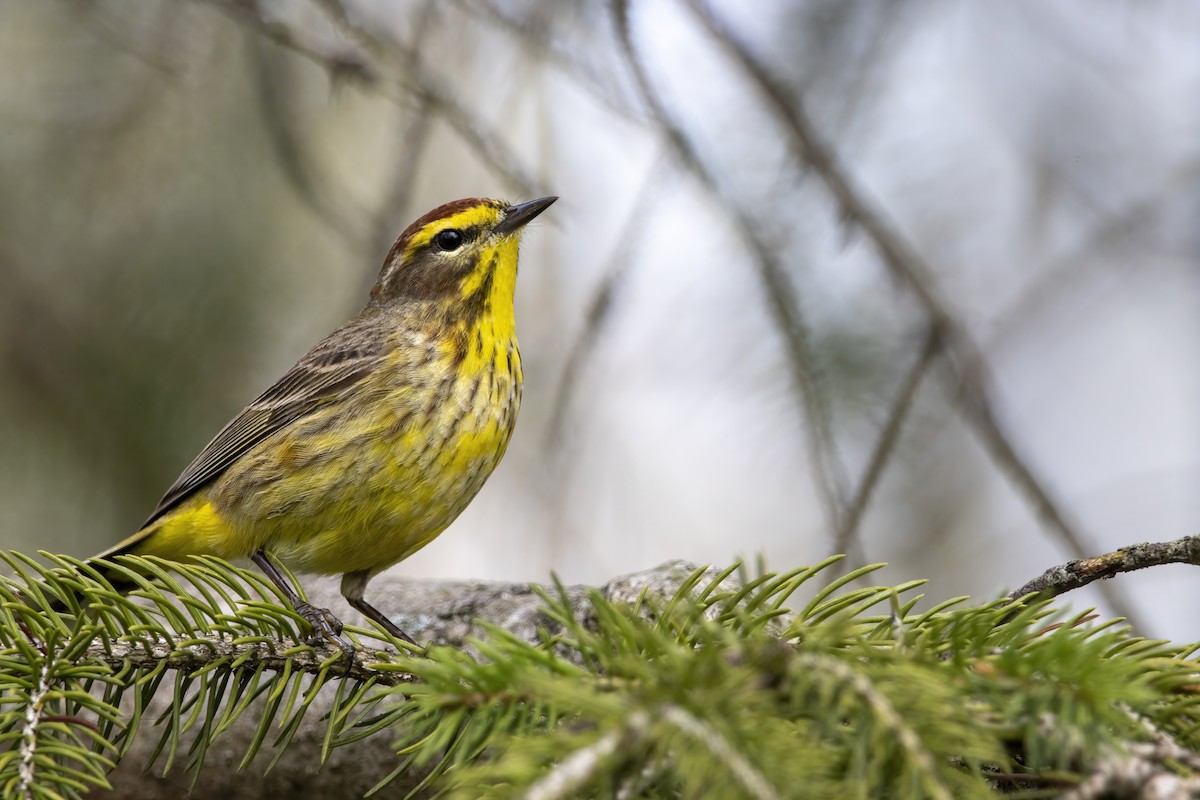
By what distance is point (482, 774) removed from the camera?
1.33m

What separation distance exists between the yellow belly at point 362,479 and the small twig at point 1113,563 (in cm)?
237

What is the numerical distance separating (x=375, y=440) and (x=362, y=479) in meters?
0.17

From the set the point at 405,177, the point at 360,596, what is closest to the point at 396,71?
the point at 405,177

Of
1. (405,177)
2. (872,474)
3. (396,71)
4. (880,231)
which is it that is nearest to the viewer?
(872,474)

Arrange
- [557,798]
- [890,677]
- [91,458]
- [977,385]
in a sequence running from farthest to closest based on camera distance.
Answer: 1. [91,458]
2. [977,385]
3. [890,677]
4. [557,798]

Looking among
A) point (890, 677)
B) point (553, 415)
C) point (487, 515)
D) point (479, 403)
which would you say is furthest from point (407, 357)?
point (890, 677)

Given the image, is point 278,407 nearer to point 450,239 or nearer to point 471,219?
point 450,239

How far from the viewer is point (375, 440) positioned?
429 cm

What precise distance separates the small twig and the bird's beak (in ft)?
9.80

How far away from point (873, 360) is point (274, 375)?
295 cm

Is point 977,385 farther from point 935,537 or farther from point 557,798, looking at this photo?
Result: point 557,798

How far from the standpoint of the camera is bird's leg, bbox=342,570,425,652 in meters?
4.32

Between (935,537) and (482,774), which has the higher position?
(935,537)

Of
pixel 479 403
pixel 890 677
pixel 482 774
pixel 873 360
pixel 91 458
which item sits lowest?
pixel 482 774
